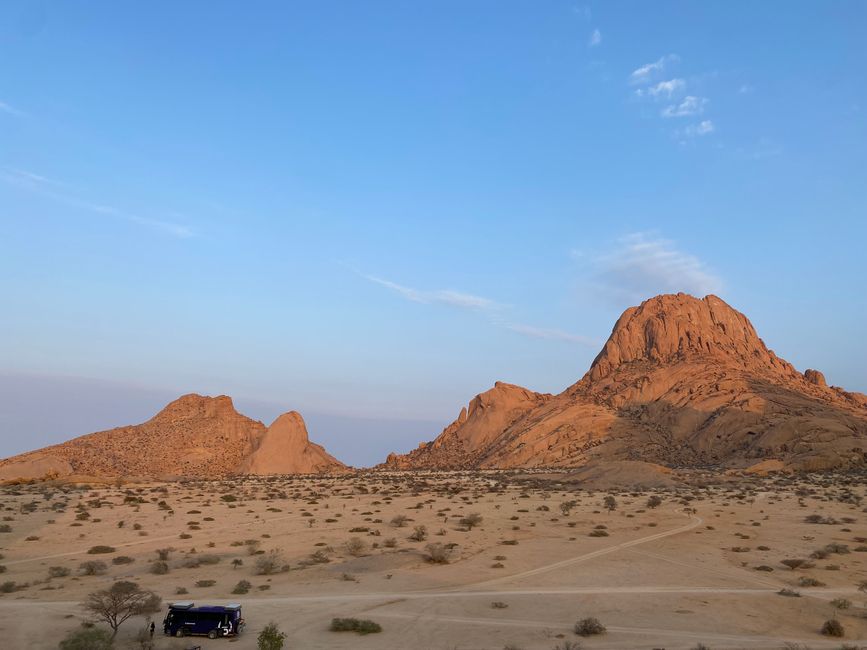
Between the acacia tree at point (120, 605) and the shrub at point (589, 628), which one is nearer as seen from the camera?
the acacia tree at point (120, 605)

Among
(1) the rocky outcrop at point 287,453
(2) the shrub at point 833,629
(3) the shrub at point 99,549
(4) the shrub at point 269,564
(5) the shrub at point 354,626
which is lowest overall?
(3) the shrub at point 99,549

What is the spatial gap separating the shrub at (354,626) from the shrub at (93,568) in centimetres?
1201

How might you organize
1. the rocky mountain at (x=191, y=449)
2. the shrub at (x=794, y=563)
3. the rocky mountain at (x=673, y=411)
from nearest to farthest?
the shrub at (x=794, y=563), the rocky mountain at (x=191, y=449), the rocky mountain at (x=673, y=411)

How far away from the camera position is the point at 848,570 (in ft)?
77.5

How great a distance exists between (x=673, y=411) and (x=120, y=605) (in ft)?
325

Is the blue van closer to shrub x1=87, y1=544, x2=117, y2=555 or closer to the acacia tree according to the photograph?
the acacia tree

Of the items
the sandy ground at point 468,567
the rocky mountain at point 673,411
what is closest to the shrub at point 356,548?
the sandy ground at point 468,567

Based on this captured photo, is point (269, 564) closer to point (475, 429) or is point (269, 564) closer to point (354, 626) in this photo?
point (354, 626)

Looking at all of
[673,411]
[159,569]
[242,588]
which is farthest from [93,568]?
[673,411]

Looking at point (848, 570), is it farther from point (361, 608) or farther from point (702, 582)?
point (361, 608)

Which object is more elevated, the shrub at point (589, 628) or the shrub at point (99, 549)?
the shrub at point (589, 628)

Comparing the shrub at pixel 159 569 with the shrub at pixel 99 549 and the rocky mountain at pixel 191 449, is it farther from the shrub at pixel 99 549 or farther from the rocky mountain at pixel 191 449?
Result: the rocky mountain at pixel 191 449

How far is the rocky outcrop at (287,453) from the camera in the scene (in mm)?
88562

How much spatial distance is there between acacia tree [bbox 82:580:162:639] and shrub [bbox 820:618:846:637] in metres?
17.7
